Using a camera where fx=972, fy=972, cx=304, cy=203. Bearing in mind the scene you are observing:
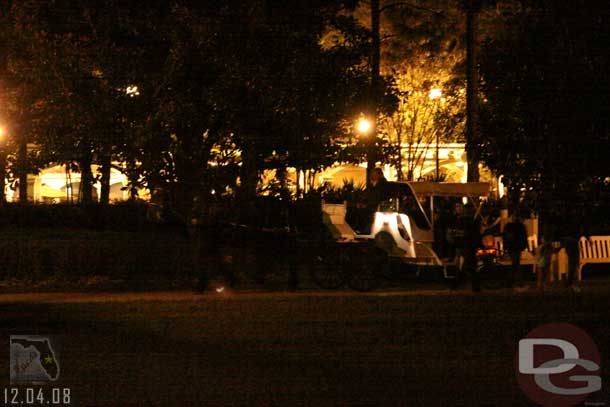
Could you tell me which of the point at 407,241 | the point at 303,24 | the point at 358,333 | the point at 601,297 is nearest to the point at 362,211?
the point at 407,241

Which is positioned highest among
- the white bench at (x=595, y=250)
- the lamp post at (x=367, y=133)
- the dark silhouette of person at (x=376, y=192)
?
the lamp post at (x=367, y=133)

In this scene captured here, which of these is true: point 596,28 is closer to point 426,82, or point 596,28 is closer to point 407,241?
point 407,241

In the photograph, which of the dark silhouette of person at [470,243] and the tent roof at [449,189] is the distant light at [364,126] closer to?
the tent roof at [449,189]

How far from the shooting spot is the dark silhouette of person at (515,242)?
65.5ft

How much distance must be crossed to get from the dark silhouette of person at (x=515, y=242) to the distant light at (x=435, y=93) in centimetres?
1667

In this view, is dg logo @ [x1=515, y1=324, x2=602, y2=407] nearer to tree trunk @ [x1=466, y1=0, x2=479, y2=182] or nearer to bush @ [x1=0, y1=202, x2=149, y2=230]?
tree trunk @ [x1=466, y1=0, x2=479, y2=182]

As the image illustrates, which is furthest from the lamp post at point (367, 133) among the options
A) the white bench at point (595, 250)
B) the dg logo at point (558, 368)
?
the dg logo at point (558, 368)

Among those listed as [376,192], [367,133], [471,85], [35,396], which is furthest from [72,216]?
[35,396]

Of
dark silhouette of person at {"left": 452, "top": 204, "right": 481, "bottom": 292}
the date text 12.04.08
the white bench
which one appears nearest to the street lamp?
dark silhouette of person at {"left": 452, "top": 204, "right": 481, "bottom": 292}

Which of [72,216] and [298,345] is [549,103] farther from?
[72,216]

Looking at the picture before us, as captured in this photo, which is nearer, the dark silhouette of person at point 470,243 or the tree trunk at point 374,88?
the dark silhouette of person at point 470,243

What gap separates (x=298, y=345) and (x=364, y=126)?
13.1 m

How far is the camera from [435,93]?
120 feet

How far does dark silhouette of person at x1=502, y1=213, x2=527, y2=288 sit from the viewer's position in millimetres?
19969
